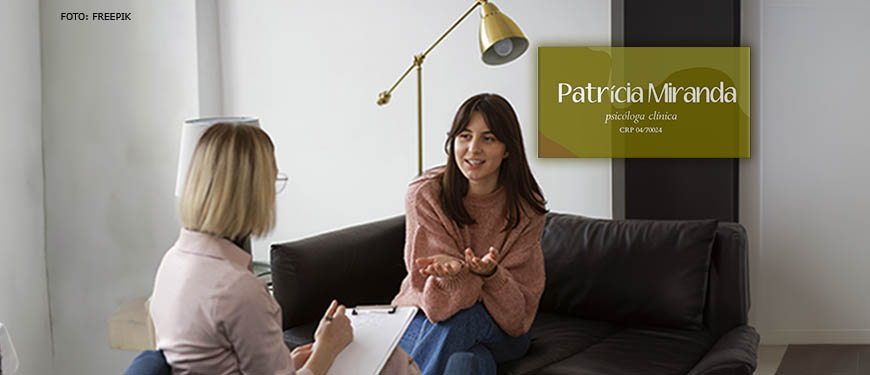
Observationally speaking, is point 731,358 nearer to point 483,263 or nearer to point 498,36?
point 483,263

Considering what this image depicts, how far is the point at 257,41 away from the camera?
4074 millimetres

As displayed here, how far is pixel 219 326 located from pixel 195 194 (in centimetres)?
24

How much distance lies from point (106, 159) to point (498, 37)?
1783 mm

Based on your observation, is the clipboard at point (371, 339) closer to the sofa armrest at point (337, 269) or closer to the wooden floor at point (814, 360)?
the sofa armrest at point (337, 269)

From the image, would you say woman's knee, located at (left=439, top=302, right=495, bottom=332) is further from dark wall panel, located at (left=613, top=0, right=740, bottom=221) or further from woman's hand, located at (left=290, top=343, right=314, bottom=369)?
dark wall panel, located at (left=613, top=0, right=740, bottom=221)

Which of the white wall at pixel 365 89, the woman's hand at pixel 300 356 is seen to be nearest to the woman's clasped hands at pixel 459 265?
the woman's hand at pixel 300 356

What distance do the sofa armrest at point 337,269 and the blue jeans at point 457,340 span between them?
1.26 feet

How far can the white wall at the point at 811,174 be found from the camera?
3.84 meters

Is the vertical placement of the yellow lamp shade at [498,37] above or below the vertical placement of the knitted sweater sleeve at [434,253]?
above

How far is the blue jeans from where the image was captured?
8.25ft

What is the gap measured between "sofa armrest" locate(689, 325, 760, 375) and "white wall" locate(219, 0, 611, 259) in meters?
1.30

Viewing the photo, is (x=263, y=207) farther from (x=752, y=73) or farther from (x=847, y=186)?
(x=847, y=186)

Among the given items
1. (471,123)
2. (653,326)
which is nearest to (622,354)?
(653,326)

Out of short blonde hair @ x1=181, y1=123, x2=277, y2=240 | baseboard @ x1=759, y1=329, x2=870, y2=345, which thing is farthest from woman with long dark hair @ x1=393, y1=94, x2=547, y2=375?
baseboard @ x1=759, y1=329, x2=870, y2=345
